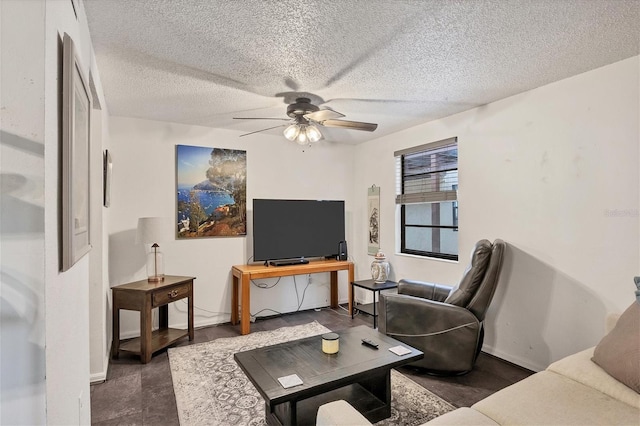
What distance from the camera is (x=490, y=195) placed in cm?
323

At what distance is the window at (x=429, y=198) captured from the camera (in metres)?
3.74

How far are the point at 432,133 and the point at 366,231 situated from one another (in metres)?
1.65

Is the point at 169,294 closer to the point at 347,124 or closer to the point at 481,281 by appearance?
the point at 347,124

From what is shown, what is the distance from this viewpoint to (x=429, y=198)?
3.90m

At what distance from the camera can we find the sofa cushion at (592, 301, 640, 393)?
5.45ft

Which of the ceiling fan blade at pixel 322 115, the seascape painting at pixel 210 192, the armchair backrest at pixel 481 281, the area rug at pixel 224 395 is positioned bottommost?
the area rug at pixel 224 395

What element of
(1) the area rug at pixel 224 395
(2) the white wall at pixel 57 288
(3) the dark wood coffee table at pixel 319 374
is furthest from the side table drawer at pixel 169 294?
(2) the white wall at pixel 57 288

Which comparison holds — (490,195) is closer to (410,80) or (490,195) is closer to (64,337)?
(410,80)

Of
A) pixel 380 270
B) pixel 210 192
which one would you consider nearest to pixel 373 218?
pixel 380 270

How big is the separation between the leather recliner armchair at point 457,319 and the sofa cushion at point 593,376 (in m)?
0.73

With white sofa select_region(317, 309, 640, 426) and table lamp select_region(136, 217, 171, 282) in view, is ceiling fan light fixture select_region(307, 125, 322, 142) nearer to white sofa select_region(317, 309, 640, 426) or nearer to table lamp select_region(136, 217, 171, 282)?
table lamp select_region(136, 217, 171, 282)

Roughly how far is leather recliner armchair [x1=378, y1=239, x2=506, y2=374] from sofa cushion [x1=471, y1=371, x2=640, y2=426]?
2.83 feet

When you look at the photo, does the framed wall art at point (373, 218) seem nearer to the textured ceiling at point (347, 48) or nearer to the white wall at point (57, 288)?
the textured ceiling at point (347, 48)

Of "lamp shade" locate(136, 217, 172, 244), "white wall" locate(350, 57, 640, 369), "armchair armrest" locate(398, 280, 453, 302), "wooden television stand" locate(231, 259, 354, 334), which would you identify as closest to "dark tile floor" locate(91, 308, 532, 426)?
"white wall" locate(350, 57, 640, 369)
